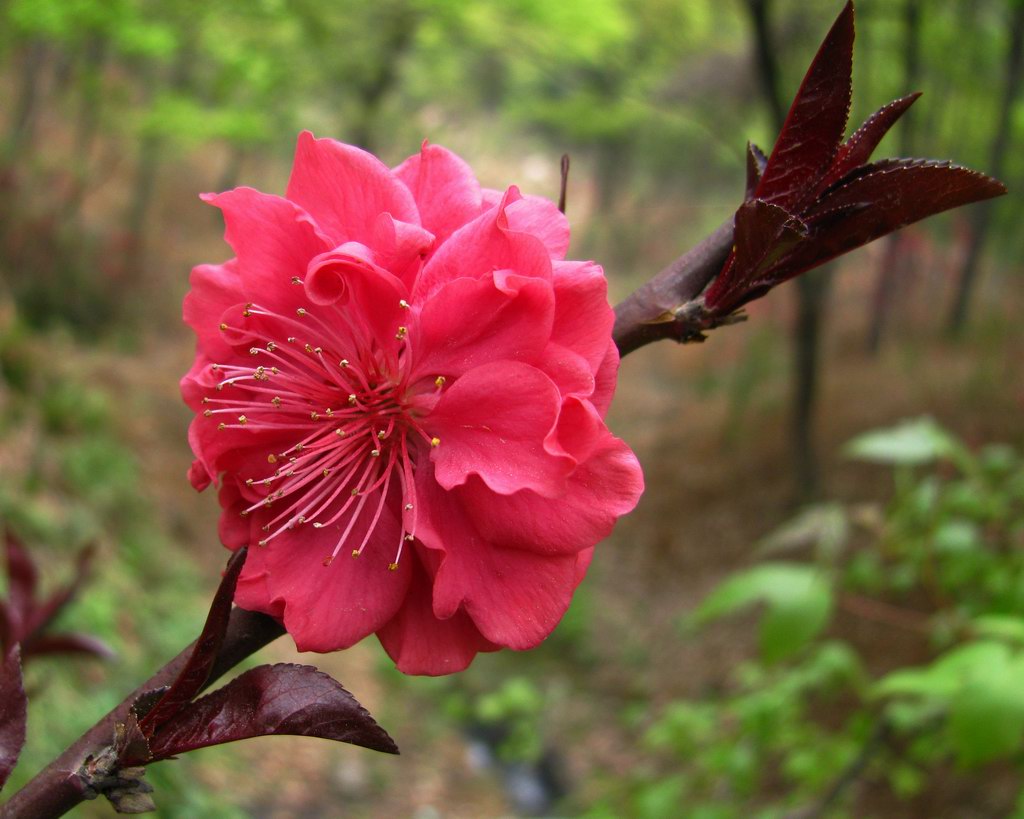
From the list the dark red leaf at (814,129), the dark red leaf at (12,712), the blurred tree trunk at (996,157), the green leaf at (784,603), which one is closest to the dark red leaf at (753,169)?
the dark red leaf at (814,129)

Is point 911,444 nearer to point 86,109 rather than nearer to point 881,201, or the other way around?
point 881,201

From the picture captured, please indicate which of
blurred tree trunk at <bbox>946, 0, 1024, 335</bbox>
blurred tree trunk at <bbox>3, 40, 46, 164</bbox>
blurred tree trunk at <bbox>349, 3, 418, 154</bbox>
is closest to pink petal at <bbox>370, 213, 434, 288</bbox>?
blurred tree trunk at <bbox>946, 0, 1024, 335</bbox>

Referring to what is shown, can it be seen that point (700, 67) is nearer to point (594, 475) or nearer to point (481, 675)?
point (481, 675)

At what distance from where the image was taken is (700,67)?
8.15m

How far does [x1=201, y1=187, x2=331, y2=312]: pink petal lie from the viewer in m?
0.78

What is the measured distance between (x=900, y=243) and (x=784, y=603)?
720 cm

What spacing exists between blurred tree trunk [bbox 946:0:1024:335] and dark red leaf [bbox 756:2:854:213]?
20.7ft

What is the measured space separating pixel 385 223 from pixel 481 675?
626cm

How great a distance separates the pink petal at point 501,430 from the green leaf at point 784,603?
1395 mm

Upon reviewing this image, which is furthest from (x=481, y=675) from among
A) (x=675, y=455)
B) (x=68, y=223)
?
(x=68, y=223)

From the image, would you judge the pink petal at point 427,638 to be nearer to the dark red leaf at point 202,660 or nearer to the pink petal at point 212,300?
the dark red leaf at point 202,660

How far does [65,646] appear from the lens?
1.17 m

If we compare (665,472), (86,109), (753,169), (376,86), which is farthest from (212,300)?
(376,86)

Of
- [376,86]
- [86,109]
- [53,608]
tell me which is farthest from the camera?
[376,86]
